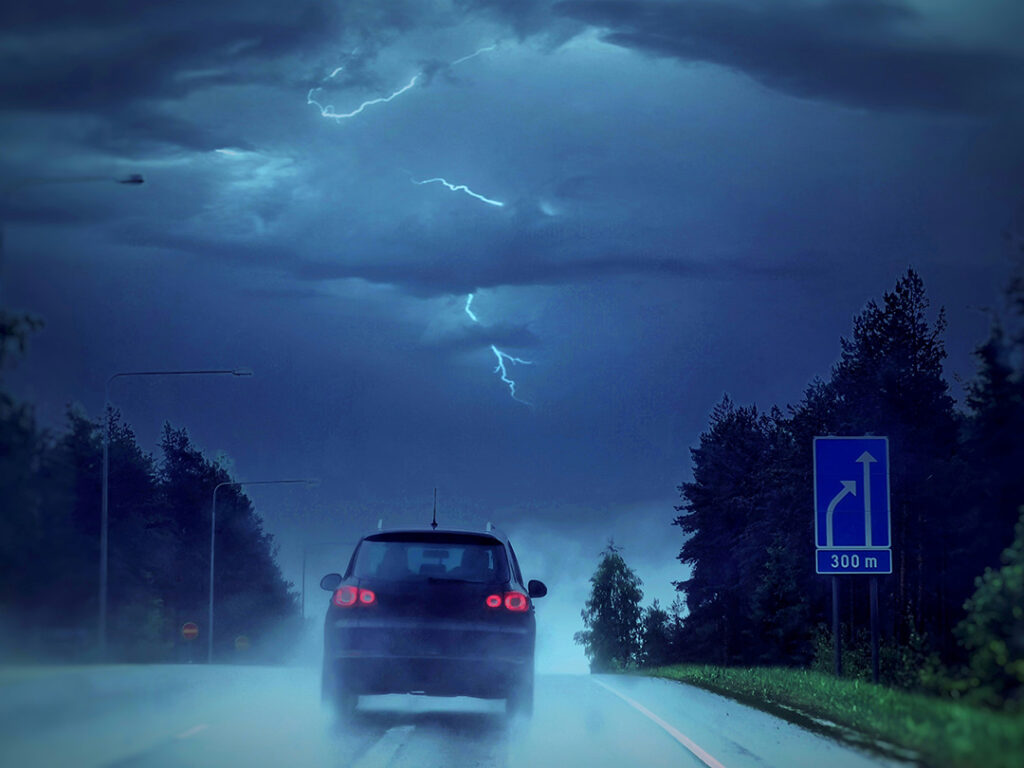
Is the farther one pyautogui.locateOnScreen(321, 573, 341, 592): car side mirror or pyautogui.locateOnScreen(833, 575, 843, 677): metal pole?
pyautogui.locateOnScreen(833, 575, 843, 677): metal pole

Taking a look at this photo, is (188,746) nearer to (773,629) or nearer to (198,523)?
(773,629)

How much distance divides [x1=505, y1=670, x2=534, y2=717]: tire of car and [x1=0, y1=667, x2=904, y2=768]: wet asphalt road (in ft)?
0.55

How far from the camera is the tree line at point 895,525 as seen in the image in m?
14.7

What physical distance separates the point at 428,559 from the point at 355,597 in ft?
2.84

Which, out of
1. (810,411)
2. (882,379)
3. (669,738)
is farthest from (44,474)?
(810,411)

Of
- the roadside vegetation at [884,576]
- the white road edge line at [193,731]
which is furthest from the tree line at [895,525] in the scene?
the white road edge line at [193,731]

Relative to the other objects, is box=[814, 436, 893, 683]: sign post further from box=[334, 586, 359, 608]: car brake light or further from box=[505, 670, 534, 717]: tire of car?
box=[334, 586, 359, 608]: car brake light

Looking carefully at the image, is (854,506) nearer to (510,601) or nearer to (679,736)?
(679,736)

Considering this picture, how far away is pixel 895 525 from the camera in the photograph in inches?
2163

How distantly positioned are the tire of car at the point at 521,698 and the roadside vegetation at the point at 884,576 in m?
3.35

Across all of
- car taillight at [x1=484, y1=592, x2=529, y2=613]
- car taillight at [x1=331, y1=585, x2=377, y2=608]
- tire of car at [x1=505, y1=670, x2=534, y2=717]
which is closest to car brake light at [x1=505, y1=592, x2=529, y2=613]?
car taillight at [x1=484, y1=592, x2=529, y2=613]

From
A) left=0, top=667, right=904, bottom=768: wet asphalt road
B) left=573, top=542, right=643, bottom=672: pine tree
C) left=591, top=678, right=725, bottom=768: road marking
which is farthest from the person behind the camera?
left=573, top=542, right=643, bottom=672: pine tree

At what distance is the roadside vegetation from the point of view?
42.1 ft

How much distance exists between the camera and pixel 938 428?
175 ft
